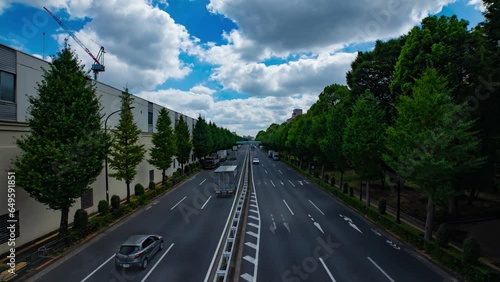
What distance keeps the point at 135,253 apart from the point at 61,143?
8584 millimetres

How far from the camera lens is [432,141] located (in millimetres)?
18422

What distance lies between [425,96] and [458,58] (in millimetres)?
8529

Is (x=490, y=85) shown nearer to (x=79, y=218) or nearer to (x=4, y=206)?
(x=79, y=218)

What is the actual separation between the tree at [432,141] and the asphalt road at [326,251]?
13.7ft

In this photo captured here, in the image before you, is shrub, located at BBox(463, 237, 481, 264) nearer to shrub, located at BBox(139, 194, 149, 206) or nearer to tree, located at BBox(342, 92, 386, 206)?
tree, located at BBox(342, 92, 386, 206)

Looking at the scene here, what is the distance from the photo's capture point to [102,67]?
92125 mm

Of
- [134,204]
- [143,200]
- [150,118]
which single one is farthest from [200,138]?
[134,204]

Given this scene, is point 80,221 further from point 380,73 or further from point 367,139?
point 380,73

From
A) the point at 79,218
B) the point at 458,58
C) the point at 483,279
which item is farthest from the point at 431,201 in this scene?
the point at 79,218

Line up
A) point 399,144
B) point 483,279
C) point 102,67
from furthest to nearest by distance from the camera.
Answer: point 102,67 → point 399,144 → point 483,279

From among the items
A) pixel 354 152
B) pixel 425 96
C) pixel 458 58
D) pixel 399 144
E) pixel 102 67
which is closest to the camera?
pixel 425 96

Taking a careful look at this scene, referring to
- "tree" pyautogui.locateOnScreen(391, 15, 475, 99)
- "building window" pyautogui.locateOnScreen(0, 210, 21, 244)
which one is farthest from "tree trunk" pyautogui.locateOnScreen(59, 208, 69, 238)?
"tree" pyautogui.locateOnScreen(391, 15, 475, 99)

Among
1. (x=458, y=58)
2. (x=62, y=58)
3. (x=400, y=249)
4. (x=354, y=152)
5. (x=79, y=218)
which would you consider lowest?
(x=400, y=249)

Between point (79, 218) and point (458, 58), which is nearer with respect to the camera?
point (79, 218)
